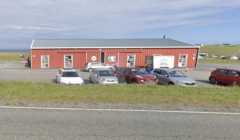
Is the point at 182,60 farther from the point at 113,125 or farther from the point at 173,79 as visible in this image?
the point at 113,125

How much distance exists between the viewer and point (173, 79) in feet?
44.4

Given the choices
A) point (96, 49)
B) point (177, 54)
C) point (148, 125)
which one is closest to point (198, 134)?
point (148, 125)

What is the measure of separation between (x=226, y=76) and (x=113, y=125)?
1430 cm

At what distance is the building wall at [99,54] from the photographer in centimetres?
2832

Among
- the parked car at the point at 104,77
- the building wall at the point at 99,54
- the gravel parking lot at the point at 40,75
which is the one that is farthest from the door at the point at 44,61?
the parked car at the point at 104,77

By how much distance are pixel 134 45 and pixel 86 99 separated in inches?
969

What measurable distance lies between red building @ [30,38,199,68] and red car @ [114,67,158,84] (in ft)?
46.1

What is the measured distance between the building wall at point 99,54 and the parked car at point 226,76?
1487 centimetres

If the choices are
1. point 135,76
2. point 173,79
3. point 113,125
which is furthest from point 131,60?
point 113,125

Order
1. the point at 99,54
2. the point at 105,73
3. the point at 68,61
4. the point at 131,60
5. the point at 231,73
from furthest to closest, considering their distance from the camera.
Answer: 1. the point at 131,60
2. the point at 99,54
3. the point at 68,61
4. the point at 231,73
5. the point at 105,73

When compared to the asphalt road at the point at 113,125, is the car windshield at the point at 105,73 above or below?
above

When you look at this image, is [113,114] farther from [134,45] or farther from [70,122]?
[134,45]

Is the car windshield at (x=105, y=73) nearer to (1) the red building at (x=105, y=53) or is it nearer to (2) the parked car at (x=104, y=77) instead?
(2) the parked car at (x=104, y=77)

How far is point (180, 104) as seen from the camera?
7266mm
